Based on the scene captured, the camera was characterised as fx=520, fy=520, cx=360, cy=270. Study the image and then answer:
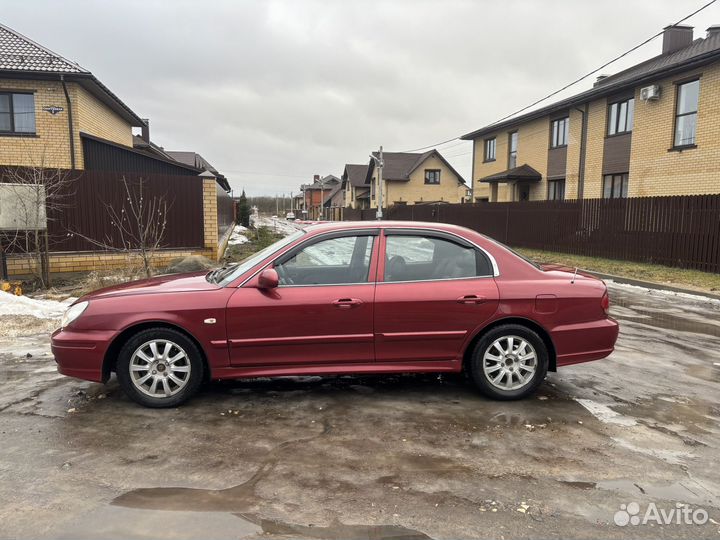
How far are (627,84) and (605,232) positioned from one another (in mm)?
6574

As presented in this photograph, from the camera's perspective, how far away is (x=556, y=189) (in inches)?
1005

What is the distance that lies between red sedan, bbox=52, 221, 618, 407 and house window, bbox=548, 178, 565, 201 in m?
21.9

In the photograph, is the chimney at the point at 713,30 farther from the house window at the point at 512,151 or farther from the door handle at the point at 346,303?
the door handle at the point at 346,303

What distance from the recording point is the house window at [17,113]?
605 inches

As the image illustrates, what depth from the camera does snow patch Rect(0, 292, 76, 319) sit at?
7804 mm

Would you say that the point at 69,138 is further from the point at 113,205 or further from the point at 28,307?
the point at 28,307

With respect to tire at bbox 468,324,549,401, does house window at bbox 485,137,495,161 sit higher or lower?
higher

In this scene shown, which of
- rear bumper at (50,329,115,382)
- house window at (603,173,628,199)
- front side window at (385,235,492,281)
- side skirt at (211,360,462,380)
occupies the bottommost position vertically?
side skirt at (211,360,462,380)

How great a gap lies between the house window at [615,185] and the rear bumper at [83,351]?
20.9 m

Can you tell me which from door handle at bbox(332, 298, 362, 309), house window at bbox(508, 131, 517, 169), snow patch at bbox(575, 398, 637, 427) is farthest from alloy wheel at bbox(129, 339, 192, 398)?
house window at bbox(508, 131, 517, 169)

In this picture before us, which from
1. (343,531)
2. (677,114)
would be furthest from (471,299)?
(677,114)

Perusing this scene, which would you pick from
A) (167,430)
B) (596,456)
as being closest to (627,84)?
(596,456)

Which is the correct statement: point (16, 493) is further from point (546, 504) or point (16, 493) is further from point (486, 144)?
point (486, 144)

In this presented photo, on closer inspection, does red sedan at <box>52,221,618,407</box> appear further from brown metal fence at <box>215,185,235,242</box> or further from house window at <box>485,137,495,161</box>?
house window at <box>485,137,495,161</box>
